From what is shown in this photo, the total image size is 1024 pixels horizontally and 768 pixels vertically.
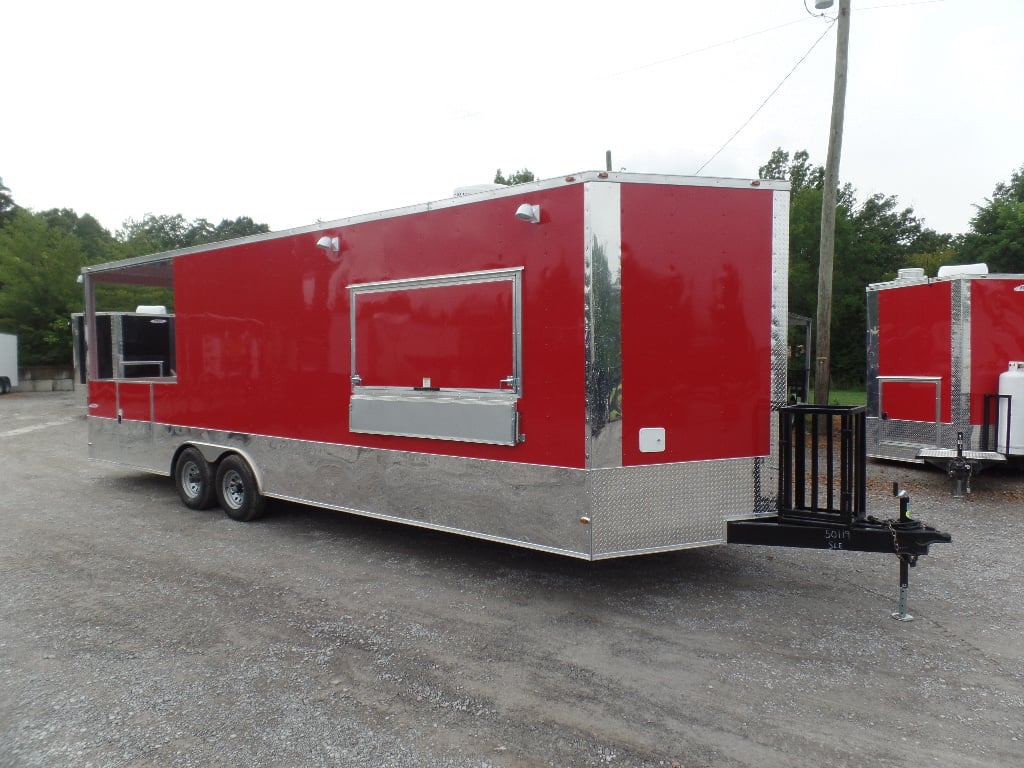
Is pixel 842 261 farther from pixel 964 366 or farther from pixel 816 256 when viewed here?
pixel 964 366

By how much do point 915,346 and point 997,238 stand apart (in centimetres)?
2674

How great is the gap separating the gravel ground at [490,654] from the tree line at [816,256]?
63.3ft

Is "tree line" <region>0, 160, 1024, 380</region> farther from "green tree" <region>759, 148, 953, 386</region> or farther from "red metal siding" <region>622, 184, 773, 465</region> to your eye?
"red metal siding" <region>622, 184, 773, 465</region>

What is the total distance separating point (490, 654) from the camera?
13.7 ft

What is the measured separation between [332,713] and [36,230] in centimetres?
3885

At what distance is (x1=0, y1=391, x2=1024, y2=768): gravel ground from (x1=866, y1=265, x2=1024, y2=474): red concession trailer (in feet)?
7.72

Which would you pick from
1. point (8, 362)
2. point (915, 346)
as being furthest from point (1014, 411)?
point (8, 362)

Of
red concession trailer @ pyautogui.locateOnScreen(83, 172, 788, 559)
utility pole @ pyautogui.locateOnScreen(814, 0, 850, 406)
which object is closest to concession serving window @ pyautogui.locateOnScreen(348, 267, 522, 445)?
red concession trailer @ pyautogui.locateOnScreen(83, 172, 788, 559)

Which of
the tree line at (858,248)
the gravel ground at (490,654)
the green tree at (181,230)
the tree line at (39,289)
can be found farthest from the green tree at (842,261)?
the green tree at (181,230)

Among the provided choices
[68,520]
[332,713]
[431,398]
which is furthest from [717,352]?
[68,520]

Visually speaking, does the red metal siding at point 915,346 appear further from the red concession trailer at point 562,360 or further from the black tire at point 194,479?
the black tire at point 194,479

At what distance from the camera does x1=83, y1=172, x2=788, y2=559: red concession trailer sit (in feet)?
15.2

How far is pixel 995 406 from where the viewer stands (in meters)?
8.74

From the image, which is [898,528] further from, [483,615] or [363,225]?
[363,225]
